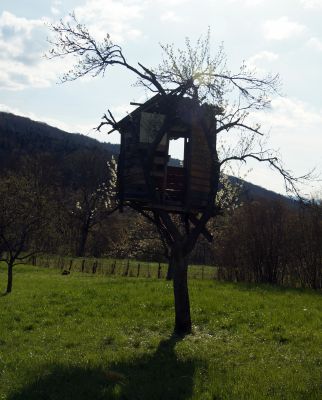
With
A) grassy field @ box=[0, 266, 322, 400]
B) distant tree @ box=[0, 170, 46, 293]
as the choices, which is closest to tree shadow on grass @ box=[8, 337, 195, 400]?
grassy field @ box=[0, 266, 322, 400]

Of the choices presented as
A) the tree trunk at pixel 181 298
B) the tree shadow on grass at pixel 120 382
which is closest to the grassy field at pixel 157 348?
the tree shadow on grass at pixel 120 382

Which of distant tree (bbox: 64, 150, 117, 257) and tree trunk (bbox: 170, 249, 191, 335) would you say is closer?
tree trunk (bbox: 170, 249, 191, 335)

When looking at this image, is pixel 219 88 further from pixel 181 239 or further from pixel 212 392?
pixel 212 392

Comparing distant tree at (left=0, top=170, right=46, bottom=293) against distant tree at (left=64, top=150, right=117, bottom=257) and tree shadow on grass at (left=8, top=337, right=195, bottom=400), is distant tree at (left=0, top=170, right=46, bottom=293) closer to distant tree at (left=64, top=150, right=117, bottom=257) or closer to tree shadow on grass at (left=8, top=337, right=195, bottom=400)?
tree shadow on grass at (left=8, top=337, right=195, bottom=400)

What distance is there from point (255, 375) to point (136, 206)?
7.01m

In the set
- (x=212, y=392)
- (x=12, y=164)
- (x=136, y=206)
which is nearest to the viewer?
(x=212, y=392)

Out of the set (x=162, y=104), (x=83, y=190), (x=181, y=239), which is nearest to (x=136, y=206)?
(x=181, y=239)

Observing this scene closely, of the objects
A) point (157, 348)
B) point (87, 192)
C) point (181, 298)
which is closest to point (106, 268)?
point (87, 192)

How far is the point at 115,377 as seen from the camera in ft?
28.3

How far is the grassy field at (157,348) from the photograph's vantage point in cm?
800

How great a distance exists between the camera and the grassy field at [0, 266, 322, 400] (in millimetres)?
8000

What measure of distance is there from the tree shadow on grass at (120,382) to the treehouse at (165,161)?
196 inches

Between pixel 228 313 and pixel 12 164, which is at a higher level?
pixel 12 164

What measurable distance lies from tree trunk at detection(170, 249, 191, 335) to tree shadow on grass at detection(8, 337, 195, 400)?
288cm
